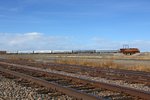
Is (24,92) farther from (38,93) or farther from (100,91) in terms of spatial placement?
(100,91)

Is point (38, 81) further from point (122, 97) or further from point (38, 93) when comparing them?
point (122, 97)

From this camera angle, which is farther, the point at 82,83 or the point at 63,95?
the point at 82,83

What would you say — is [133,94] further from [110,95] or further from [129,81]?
[129,81]

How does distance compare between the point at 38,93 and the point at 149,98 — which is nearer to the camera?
the point at 149,98

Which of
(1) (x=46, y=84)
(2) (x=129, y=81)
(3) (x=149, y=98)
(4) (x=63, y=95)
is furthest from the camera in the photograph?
(2) (x=129, y=81)

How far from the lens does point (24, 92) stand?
13.3m

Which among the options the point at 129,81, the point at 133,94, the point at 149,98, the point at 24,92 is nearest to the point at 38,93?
the point at 24,92

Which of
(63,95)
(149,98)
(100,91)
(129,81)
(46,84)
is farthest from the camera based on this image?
(129,81)

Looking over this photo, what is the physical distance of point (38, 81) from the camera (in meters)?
16.4

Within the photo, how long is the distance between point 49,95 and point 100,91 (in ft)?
6.63

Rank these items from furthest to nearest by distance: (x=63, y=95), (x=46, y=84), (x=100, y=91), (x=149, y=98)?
(x=46, y=84), (x=100, y=91), (x=63, y=95), (x=149, y=98)

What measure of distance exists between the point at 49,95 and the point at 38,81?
13.1 feet

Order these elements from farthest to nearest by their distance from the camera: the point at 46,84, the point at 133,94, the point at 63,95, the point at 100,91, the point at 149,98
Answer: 1. the point at 46,84
2. the point at 100,91
3. the point at 63,95
4. the point at 133,94
5. the point at 149,98

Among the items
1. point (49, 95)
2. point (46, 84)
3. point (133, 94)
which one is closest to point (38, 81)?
point (46, 84)
